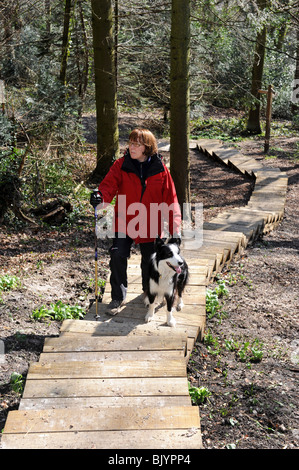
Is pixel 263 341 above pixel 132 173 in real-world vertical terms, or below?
below

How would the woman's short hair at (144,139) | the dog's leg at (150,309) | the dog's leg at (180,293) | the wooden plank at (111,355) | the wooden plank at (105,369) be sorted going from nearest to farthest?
the wooden plank at (105,369)
the wooden plank at (111,355)
the woman's short hair at (144,139)
the dog's leg at (150,309)
the dog's leg at (180,293)

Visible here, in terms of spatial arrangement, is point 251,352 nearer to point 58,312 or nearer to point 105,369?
point 105,369

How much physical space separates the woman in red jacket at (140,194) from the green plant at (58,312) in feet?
3.83

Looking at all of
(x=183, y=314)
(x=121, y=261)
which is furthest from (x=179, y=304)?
(x=121, y=261)

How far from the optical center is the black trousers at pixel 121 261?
192 inches

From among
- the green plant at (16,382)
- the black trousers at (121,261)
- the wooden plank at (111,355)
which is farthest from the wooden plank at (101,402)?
the black trousers at (121,261)

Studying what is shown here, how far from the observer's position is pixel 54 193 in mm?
9297

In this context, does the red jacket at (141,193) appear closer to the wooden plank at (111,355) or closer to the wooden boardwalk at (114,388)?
the wooden boardwalk at (114,388)

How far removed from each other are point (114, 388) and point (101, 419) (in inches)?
16.8

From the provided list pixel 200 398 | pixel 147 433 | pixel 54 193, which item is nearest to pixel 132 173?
pixel 200 398

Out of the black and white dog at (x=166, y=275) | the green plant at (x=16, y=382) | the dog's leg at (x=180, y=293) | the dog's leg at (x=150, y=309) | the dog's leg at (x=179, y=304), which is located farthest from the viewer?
the dog's leg at (x=179, y=304)

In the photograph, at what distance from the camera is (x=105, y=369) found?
3.54m

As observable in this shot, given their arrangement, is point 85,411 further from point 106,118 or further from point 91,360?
point 106,118

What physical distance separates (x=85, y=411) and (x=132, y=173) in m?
2.50
